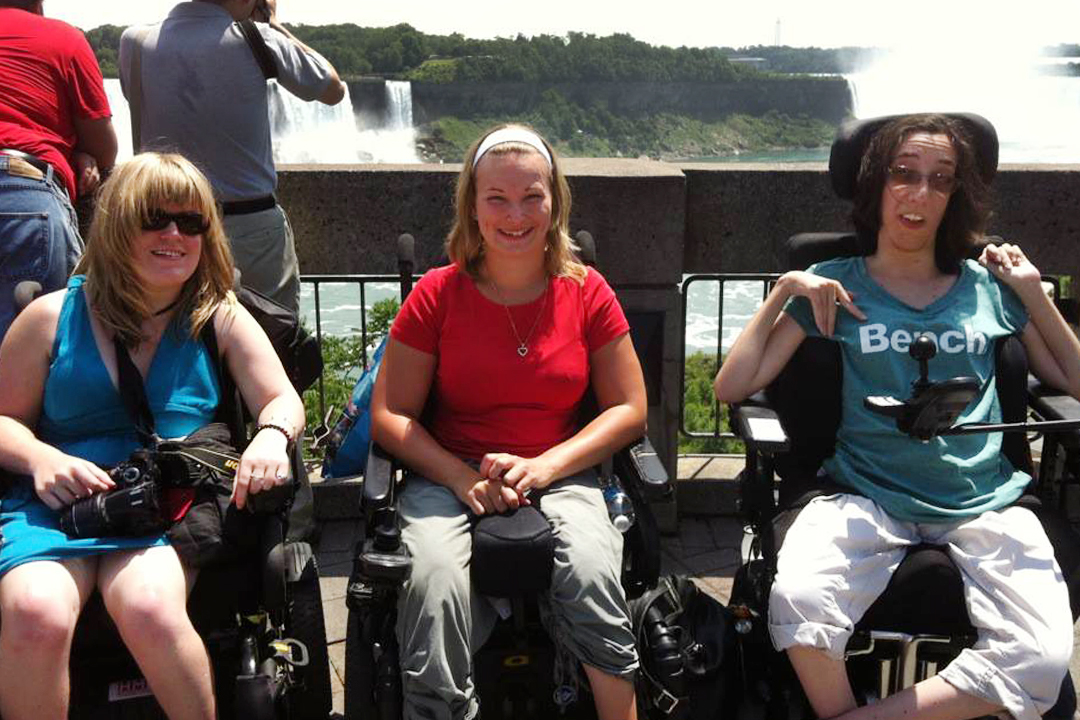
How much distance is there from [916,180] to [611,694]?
1.58 meters

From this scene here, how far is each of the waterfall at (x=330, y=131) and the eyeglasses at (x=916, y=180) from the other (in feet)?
56.4

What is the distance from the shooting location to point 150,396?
2863mm

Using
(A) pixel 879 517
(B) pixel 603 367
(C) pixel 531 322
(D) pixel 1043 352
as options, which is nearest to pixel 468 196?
(C) pixel 531 322

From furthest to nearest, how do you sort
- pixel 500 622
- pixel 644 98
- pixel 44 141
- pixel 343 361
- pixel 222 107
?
pixel 644 98, pixel 343 361, pixel 222 107, pixel 44 141, pixel 500 622

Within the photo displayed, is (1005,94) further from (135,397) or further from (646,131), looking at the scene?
(135,397)

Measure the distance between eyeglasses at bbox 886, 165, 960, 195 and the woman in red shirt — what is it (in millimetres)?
838

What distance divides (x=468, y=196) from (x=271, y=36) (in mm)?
1293

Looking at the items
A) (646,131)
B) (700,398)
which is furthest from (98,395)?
(646,131)

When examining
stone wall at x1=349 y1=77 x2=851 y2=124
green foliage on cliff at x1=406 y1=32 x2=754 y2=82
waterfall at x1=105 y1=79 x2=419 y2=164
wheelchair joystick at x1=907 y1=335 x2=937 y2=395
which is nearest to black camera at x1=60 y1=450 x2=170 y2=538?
wheelchair joystick at x1=907 y1=335 x2=937 y2=395

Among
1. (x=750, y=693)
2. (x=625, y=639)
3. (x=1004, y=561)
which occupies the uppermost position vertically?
(x=1004, y=561)

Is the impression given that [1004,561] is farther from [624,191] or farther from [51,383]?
[51,383]

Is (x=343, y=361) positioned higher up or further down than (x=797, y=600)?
further down

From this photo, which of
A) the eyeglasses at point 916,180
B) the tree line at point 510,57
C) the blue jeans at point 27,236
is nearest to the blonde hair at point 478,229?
the eyeglasses at point 916,180

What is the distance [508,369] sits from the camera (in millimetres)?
3008
